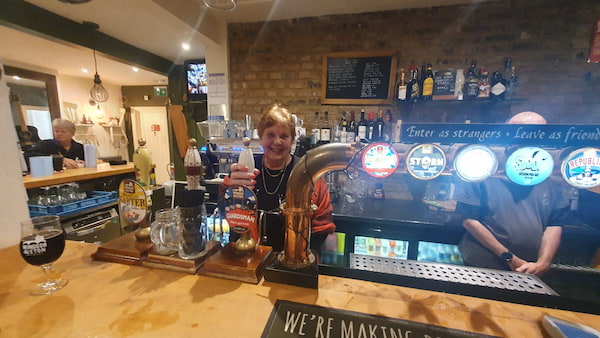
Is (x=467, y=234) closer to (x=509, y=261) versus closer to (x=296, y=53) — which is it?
(x=509, y=261)

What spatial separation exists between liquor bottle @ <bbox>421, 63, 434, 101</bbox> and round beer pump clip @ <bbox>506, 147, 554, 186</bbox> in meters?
2.23

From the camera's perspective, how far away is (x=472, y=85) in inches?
100

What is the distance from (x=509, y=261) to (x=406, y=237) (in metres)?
0.72

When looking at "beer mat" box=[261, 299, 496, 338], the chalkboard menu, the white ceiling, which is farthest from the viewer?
the chalkboard menu

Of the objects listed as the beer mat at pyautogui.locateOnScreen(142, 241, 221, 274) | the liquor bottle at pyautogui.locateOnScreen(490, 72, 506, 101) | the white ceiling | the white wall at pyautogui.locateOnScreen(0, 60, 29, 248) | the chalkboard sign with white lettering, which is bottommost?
the beer mat at pyautogui.locateOnScreen(142, 241, 221, 274)

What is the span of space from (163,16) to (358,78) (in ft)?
7.79

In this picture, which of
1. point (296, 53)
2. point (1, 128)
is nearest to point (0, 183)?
point (1, 128)

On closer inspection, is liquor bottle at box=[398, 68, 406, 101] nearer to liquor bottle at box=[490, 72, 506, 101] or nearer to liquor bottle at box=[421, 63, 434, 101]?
liquor bottle at box=[421, 63, 434, 101]

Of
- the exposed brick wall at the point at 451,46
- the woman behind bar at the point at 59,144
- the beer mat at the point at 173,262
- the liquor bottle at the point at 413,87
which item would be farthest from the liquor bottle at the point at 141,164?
the liquor bottle at the point at 413,87

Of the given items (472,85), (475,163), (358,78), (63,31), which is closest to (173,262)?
(475,163)

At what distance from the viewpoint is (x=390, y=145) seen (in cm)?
73

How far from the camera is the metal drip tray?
0.73 meters

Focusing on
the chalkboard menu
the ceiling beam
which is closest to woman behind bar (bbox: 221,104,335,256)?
the chalkboard menu

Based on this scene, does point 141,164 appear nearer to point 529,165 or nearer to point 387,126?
point 387,126
